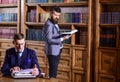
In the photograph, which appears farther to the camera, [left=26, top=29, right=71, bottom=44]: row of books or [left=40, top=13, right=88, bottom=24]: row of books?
[left=26, top=29, right=71, bottom=44]: row of books

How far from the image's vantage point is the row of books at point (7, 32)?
222 inches

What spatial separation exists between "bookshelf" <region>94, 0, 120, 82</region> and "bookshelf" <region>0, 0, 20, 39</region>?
1.85 meters

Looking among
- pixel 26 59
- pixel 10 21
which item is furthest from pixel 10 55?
pixel 10 21

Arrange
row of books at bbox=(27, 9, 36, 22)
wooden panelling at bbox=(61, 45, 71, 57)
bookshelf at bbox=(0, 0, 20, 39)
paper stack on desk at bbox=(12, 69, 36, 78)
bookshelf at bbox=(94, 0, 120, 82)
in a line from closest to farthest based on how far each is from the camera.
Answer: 1. paper stack on desk at bbox=(12, 69, 36, 78)
2. bookshelf at bbox=(94, 0, 120, 82)
3. wooden panelling at bbox=(61, 45, 71, 57)
4. row of books at bbox=(27, 9, 36, 22)
5. bookshelf at bbox=(0, 0, 20, 39)

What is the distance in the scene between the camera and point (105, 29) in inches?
182

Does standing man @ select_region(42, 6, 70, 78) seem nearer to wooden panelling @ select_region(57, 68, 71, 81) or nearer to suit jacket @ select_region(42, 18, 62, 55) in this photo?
suit jacket @ select_region(42, 18, 62, 55)

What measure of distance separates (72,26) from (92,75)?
957 millimetres

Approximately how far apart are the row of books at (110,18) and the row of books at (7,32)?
206cm

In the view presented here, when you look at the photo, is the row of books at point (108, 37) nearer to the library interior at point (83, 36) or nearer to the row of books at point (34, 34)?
the library interior at point (83, 36)

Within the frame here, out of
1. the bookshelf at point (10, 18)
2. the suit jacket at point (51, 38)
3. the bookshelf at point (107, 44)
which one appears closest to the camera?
the suit jacket at point (51, 38)

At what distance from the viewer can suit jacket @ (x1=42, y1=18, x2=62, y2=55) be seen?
396cm

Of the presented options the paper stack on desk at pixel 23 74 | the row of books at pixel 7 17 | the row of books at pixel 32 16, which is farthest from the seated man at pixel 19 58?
the row of books at pixel 7 17

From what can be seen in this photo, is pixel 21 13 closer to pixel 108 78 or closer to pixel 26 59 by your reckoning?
pixel 108 78

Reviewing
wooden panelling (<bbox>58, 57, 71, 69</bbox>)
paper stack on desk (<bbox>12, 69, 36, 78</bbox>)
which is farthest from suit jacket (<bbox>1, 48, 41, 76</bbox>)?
wooden panelling (<bbox>58, 57, 71, 69</bbox>)
